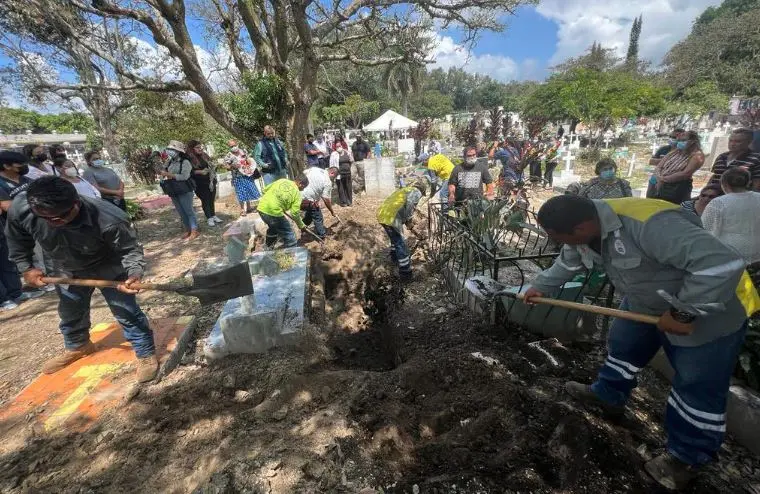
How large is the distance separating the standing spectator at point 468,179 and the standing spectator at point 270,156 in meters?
3.29

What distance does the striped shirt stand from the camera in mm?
3967

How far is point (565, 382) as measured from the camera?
2494mm

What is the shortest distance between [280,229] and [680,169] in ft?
18.1

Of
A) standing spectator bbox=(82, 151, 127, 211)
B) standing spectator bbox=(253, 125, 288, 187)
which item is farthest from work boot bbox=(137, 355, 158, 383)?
standing spectator bbox=(253, 125, 288, 187)

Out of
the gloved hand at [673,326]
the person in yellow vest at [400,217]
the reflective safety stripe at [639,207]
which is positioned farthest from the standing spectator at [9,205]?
the gloved hand at [673,326]

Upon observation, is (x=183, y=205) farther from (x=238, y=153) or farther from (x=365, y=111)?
(x=365, y=111)

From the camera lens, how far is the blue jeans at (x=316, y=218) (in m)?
5.90

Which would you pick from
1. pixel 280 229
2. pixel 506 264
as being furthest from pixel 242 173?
pixel 506 264

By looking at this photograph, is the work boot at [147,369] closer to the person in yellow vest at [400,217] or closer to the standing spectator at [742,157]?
the person in yellow vest at [400,217]

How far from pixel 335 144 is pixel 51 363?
36.8ft

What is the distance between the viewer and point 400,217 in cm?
475

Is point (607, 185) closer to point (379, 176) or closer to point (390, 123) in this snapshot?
point (379, 176)

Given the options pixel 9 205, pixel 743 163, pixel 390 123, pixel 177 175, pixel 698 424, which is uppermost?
pixel 390 123

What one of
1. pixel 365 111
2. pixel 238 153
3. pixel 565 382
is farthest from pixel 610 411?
pixel 365 111
